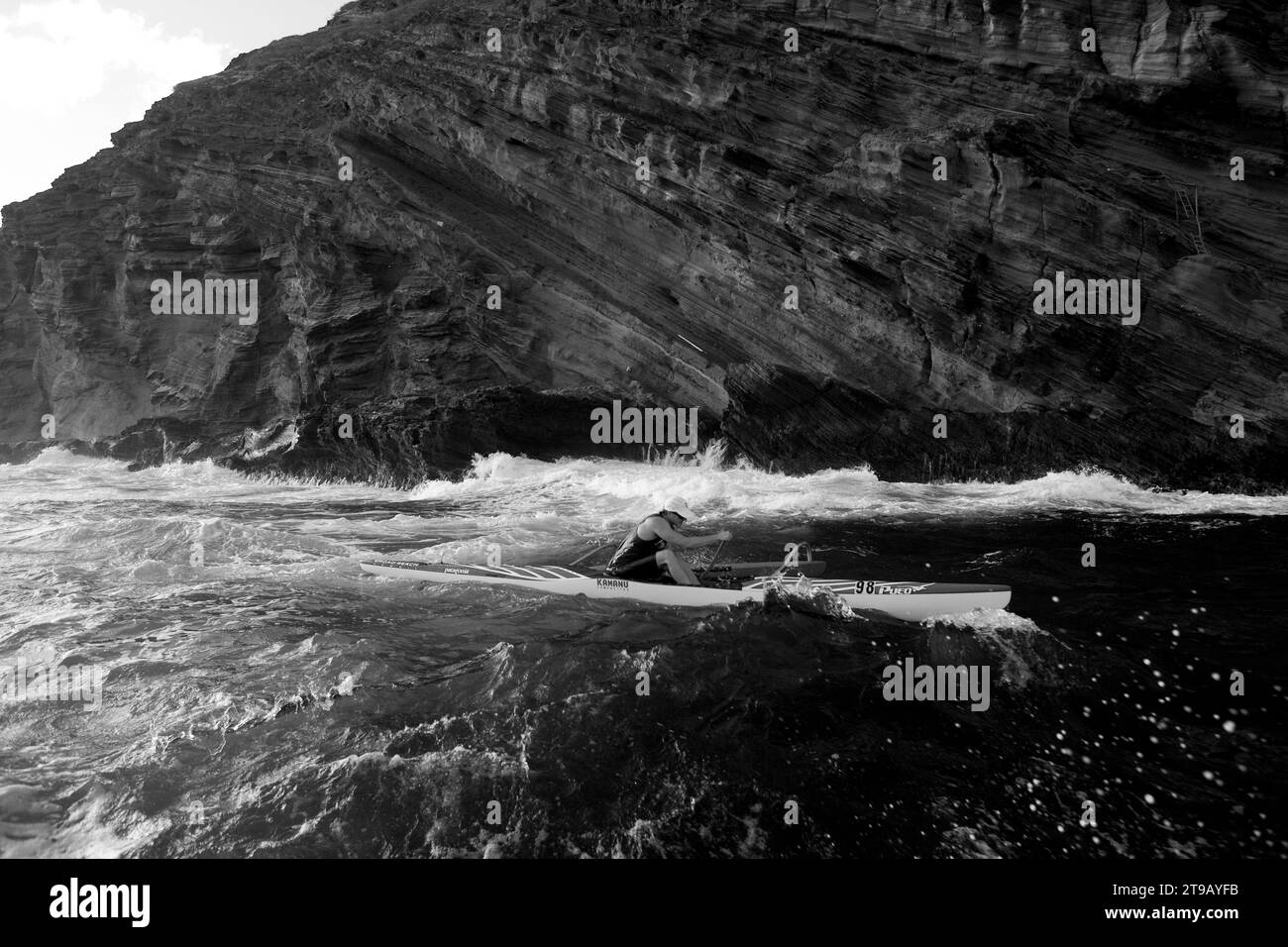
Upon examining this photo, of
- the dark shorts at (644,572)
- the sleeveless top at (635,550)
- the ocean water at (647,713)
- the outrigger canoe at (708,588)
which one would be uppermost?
the sleeveless top at (635,550)

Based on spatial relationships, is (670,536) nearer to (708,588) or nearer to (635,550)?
(635,550)

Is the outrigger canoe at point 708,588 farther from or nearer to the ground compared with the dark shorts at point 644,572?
nearer to the ground

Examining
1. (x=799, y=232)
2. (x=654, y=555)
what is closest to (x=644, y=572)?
(x=654, y=555)

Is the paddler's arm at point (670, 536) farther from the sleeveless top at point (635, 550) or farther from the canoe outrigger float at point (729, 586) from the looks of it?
the canoe outrigger float at point (729, 586)

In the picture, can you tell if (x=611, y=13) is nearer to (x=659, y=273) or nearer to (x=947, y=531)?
(x=659, y=273)

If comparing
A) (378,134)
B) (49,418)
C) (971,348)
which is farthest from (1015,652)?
(49,418)

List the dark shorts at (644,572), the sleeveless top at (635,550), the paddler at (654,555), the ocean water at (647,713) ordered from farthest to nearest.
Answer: the sleeveless top at (635,550) → the dark shorts at (644,572) → the paddler at (654,555) → the ocean water at (647,713)

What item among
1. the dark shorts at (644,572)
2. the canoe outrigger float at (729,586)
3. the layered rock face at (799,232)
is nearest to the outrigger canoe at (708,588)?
the canoe outrigger float at (729,586)
